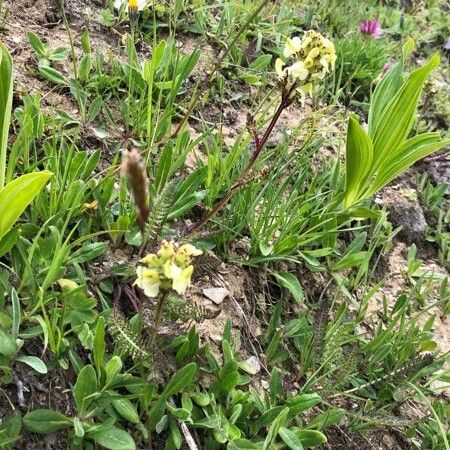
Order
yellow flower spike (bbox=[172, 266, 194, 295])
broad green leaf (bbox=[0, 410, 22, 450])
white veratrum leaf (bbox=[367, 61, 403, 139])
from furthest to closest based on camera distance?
1. white veratrum leaf (bbox=[367, 61, 403, 139])
2. broad green leaf (bbox=[0, 410, 22, 450])
3. yellow flower spike (bbox=[172, 266, 194, 295])

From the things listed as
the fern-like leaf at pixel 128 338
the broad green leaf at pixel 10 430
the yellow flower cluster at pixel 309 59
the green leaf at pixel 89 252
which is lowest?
the broad green leaf at pixel 10 430

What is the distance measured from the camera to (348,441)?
6.33 feet

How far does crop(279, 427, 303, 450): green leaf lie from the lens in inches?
67.8

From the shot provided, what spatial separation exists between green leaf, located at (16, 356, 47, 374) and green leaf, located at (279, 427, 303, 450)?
696mm

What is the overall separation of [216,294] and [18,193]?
0.76 meters

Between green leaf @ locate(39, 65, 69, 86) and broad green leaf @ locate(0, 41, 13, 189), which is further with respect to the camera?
green leaf @ locate(39, 65, 69, 86)

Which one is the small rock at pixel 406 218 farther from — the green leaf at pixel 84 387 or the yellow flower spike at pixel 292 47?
the green leaf at pixel 84 387

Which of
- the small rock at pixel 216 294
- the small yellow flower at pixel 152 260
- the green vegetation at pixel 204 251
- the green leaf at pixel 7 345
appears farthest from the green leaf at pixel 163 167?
the small yellow flower at pixel 152 260

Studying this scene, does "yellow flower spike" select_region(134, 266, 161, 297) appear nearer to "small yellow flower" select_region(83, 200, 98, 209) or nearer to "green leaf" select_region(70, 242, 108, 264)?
"green leaf" select_region(70, 242, 108, 264)

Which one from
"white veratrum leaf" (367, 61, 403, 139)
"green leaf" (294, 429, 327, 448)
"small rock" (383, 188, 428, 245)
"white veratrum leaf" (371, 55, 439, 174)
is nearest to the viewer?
"green leaf" (294, 429, 327, 448)

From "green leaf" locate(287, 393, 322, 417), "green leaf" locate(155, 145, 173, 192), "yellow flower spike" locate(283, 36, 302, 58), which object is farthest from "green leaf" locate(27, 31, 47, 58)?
"green leaf" locate(287, 393, 322, 417)

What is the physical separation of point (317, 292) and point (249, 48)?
1275mm

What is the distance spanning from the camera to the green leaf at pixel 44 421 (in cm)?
145

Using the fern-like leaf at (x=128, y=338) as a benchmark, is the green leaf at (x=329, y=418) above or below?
below
